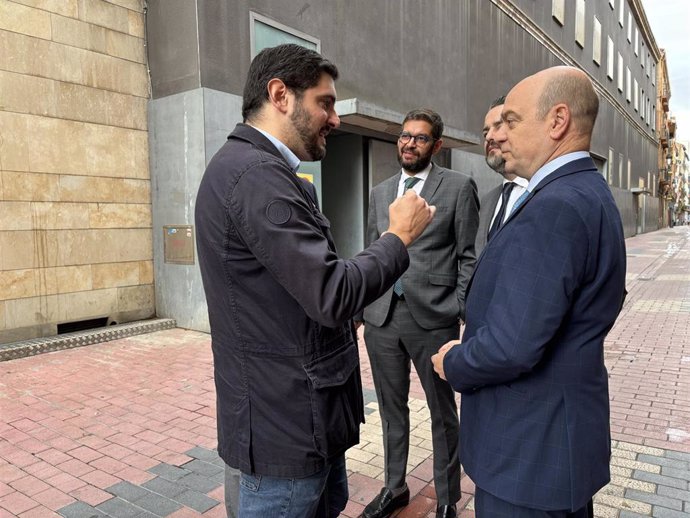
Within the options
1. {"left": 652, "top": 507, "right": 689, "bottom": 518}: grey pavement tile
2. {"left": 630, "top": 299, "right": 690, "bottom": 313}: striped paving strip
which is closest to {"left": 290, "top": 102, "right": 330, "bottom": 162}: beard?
{"left": 652, "top": 507, "right": 689, "bottom": 518}: grey pavement tile

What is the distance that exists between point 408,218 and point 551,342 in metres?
0.55

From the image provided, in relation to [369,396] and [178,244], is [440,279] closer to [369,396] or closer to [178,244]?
[369,396]

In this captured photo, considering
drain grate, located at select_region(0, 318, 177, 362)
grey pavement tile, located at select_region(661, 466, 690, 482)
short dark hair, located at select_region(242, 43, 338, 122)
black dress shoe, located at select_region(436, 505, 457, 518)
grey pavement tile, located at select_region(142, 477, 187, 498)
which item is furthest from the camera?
drain grate, located at select_region(0, 318, 177, 362)

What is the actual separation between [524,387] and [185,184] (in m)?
6.41

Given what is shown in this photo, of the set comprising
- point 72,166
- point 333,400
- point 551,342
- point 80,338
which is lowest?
point 80,338

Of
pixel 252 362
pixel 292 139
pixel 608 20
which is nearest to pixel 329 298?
pixel 252 362

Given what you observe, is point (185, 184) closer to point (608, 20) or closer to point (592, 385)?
point (592, 385)

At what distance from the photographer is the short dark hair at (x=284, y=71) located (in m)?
1.59

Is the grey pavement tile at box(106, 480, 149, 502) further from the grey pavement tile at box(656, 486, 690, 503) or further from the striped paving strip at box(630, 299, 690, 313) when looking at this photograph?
the striped paving strip at box(630, 299, 690, 313)

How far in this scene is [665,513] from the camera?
Answer: 113 inches

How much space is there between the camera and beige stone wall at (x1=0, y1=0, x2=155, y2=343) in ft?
20.3

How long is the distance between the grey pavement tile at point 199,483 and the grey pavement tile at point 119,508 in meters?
0.34

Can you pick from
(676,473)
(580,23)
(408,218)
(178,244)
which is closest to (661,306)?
(676,473)

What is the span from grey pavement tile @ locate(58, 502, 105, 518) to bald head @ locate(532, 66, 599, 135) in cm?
305
